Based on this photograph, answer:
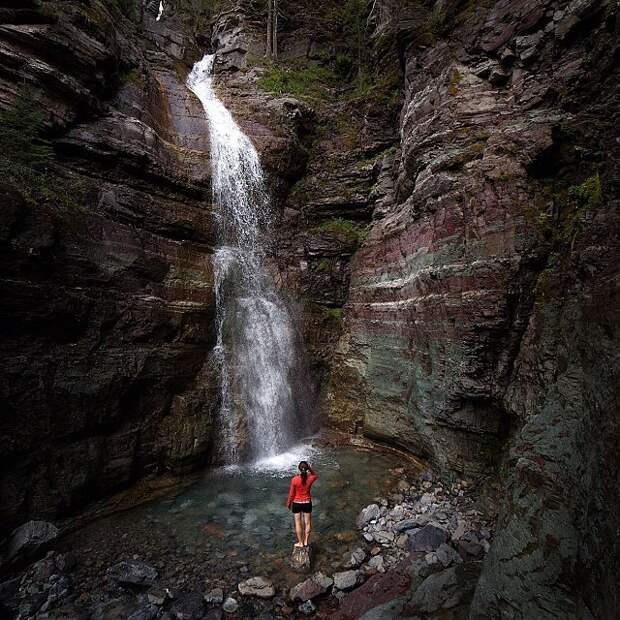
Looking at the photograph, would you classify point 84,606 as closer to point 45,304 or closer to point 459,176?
point 45,304

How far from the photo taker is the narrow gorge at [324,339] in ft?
16.7

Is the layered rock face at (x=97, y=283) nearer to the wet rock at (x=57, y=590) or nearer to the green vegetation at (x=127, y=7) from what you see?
the wet rock at (x=57, y=590)

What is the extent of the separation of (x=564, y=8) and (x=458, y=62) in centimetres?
277

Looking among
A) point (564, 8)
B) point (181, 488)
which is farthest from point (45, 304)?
point (564, 8)

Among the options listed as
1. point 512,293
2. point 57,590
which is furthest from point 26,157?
point 512,293

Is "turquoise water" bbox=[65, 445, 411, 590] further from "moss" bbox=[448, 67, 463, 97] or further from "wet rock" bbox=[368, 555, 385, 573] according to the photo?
"moss" bbox=[448, 67, 463, 97]

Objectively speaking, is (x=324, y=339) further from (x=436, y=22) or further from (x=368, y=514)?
(x=436, y=22)

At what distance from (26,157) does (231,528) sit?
10491mm

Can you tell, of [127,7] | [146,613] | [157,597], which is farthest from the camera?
[127,7]

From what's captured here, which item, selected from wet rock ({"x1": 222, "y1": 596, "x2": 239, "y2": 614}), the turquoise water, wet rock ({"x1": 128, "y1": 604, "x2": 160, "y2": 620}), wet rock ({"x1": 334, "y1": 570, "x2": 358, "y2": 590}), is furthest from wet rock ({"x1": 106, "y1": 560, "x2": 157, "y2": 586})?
wet rock ({"x1": 334, "y1": 570, "x2": 358, "y2": 590})

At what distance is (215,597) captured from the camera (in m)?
6.05

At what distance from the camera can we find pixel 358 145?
17609 mm

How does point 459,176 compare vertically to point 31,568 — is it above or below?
above

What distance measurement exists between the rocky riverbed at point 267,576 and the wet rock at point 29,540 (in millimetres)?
18
